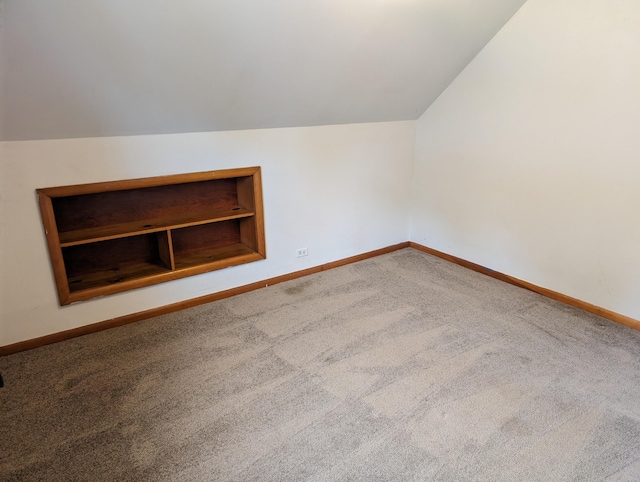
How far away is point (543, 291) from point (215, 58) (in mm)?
2593

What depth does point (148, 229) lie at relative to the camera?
266cm

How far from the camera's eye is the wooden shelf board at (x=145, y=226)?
2514 millimetres

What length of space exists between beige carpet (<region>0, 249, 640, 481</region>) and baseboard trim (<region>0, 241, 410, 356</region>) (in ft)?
0.17

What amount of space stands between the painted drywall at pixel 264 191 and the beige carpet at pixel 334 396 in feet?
0.64

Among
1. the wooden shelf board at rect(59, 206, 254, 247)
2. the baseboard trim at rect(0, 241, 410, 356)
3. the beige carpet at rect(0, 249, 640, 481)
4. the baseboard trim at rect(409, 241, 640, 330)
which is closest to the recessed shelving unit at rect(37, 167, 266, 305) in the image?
the wooden shelf board at rect(59, 206, 254, 247)

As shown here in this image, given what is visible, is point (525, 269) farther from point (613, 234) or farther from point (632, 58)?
point (632, 58)

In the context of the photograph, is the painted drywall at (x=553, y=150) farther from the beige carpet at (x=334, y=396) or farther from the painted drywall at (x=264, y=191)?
the painted drywall at (x=264, y=191)

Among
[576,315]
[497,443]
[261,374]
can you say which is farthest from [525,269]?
[261,374]

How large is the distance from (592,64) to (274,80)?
6.05 ft

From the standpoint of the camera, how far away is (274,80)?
98.7 inches

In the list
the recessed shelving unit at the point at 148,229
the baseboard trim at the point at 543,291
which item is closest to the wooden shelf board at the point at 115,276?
the recessed shelving unit at the point at 148,229

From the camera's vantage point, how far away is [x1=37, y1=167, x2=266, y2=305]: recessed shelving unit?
2.50 m

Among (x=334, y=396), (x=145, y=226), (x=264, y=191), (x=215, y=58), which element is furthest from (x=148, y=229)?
(x=334, y=396)

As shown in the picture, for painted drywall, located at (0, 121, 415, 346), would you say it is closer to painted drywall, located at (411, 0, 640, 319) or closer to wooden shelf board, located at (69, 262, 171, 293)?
wooden shelf board, located at (69, 262, 171, 293)
